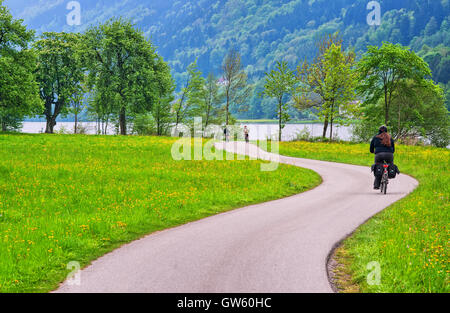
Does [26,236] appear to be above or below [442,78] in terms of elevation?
below

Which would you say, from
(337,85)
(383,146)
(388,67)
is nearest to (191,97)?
(337,85)

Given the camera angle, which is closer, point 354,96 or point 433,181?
point 433,181

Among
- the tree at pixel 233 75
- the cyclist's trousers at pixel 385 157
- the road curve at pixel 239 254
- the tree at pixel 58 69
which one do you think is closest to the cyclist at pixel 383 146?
the cyclist's trousers at pixel 385 157

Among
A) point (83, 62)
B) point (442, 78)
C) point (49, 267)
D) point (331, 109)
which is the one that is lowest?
point (49, 267)

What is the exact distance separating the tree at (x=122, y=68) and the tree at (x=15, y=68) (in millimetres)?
8829

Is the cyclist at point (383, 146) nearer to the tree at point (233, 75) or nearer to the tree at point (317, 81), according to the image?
the tree at point (317, 81)

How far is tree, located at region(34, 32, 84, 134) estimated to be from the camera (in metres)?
52.6

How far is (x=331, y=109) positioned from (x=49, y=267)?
4379 centimetres

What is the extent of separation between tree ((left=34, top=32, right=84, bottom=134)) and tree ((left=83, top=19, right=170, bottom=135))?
2895 millimetres

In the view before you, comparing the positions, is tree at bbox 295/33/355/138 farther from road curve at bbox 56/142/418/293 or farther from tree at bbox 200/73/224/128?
road curve at bbox 56/142/418/293

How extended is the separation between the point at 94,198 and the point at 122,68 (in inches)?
1654

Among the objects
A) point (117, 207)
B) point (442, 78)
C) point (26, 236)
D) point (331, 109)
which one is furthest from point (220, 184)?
point (442, 78)
